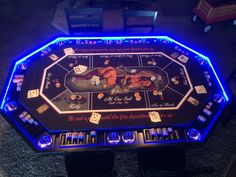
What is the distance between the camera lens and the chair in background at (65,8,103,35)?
323cm

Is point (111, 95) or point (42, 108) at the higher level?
point (111, 95)

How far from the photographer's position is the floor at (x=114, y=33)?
2.98 m

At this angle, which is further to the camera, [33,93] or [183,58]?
[183,58]

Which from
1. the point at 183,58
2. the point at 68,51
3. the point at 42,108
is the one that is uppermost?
the point at 183,58

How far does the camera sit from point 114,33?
3.21 meters

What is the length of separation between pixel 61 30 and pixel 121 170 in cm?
342

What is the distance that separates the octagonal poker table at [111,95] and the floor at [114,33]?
302mm

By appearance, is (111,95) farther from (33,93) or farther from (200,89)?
(200,89)

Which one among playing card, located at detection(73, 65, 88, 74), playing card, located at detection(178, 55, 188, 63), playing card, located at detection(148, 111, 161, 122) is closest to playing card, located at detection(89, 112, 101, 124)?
playing card, located at detection(148, 111, 161, 122)

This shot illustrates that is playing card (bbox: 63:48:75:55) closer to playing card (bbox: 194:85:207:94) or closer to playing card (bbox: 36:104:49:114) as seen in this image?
playing card (bbox: 36:104:49:114)

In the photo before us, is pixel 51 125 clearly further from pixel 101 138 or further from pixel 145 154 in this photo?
pixel 145 154

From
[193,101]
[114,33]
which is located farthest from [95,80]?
[193,101]

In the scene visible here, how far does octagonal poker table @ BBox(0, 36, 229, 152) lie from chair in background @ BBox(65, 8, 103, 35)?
0.40 meters

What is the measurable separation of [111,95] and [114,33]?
1138 millimetres
